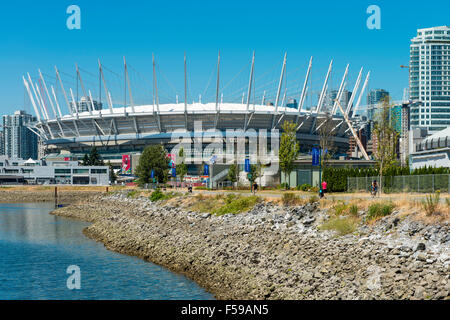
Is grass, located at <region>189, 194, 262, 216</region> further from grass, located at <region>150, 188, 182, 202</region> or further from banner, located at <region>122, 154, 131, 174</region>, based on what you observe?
banner, located at <region>122, 154, 131, 174</region>

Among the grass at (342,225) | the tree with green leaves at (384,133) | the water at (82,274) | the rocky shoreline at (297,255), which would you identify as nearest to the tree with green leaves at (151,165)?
the water at (82,274)

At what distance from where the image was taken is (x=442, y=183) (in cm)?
3569

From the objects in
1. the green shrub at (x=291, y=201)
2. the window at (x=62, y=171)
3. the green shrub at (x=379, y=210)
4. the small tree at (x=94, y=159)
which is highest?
the small tree at (x=94, y=159)

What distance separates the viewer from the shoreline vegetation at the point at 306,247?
1716 cm

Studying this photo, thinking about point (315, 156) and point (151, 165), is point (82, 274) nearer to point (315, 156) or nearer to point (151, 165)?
point (315, 156)

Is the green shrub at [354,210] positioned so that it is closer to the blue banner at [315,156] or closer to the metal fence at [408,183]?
the metal fence at [408,183]

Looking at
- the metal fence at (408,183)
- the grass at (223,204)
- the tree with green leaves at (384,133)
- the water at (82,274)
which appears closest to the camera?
the water at (82,274)

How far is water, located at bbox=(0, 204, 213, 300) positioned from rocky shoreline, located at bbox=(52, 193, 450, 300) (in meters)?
1.22

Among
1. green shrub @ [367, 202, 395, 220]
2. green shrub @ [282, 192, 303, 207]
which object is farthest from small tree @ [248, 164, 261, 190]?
green shrub @ [367, 202, 395, 220]

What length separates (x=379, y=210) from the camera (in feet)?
80.6

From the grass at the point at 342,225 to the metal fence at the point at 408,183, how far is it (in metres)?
12.3

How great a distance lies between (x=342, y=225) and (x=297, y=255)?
11.6 feet

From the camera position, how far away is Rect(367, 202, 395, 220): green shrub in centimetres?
2430
